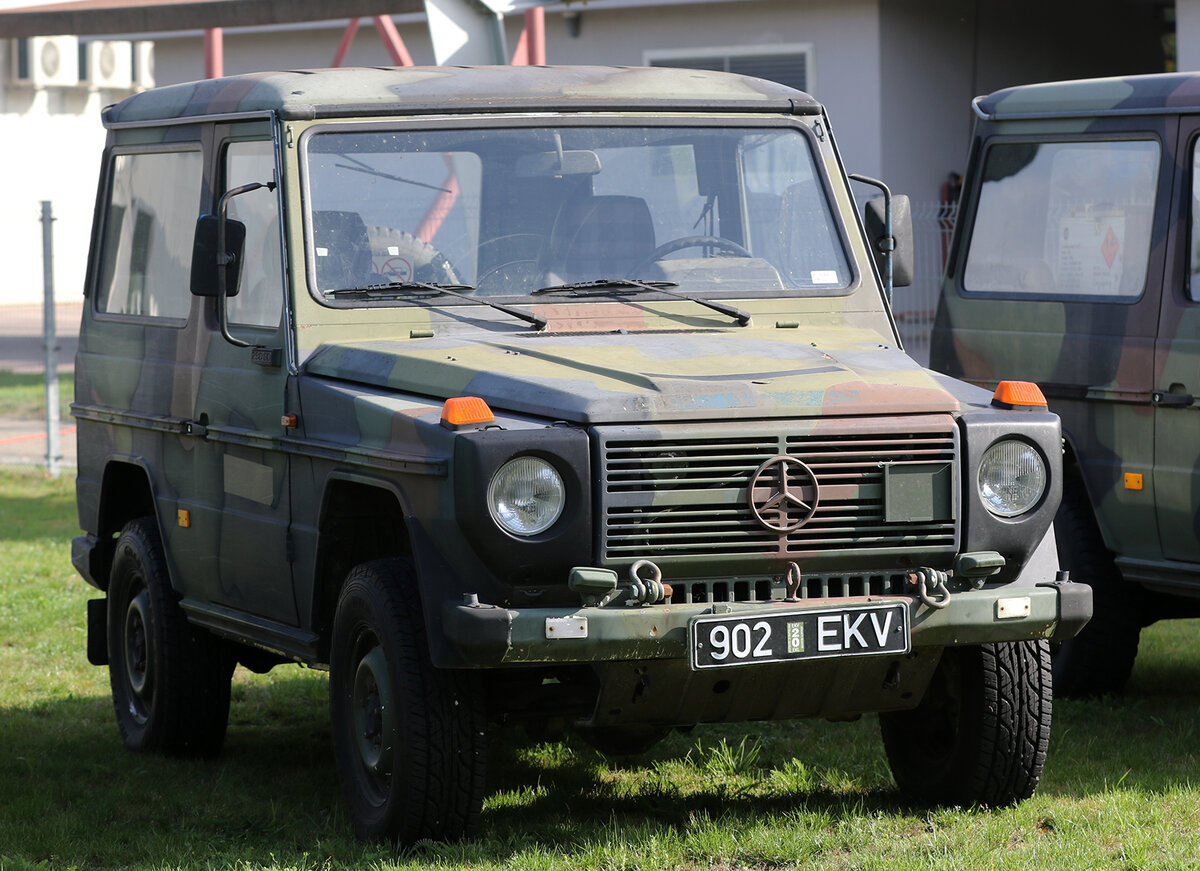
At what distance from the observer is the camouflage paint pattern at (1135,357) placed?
22.1 ft

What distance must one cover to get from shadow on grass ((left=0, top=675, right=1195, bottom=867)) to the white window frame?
13.1m

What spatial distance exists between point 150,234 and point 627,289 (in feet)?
6.94

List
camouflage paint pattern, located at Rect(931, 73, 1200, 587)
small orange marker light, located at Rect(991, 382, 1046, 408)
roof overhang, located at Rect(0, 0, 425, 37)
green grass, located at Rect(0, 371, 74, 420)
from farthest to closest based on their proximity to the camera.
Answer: green grass, located at Rect(0, 371, 74, 420), roof overhang, located at Rect(0, 0, 425, 37), camouflage paint pattern, located at Rect(931, 73, 1200, 587), small orange marker light, located at Rect(991, 382, 1046, 408)

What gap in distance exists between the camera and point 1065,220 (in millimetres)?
7418

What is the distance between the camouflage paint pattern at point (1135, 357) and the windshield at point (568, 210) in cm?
145

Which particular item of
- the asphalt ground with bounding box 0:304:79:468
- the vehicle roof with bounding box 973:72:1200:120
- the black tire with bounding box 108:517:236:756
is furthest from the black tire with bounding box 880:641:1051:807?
the asphalt ground with bounding box 0:304:79:468

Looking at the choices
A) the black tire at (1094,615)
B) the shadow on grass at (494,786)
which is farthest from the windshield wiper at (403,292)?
the black tire at (1094,615)

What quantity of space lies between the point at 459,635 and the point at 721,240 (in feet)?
6.44

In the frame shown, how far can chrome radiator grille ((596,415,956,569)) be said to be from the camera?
4672mm

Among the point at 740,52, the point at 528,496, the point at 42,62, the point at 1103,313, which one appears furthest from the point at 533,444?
the point at 42,62

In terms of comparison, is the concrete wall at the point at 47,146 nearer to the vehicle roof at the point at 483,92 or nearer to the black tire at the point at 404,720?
the vehicle roof at the point at 483,92

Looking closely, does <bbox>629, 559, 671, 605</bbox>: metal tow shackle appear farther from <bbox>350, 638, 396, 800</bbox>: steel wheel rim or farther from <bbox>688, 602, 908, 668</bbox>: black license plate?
<bbox>350, 638, 396, 800</bbox>: steel wheel rim

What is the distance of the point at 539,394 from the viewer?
4.83 meters

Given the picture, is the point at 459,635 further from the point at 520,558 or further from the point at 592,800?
the point at 592,800
